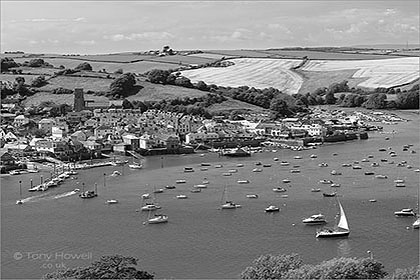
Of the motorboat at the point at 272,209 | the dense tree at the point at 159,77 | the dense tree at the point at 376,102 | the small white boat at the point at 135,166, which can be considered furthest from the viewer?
the dense tree at the point at 159,77

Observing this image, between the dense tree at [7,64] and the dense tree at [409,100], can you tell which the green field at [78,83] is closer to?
the dense tree at [7,64]

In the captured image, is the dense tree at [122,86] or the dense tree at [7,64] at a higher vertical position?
the dense tree at [7,64]

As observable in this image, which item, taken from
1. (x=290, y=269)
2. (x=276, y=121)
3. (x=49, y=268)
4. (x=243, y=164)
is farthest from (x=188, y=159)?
(x=290, y=269)

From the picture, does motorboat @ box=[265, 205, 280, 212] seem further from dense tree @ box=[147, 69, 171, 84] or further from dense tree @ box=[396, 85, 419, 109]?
dense tree @ box=[396, 85, 419, 109]

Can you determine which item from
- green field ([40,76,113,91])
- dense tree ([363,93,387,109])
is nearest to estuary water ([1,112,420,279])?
green field ([40,76,113,91])

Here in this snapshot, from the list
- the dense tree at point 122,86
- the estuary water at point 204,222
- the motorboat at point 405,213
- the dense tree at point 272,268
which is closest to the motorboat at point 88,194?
the estuary water at point 204,222

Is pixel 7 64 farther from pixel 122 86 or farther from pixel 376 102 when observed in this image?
pixel 376 102

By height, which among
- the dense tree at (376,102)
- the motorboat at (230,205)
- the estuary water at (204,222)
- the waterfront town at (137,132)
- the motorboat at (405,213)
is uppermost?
the dense tree at (376,102)
